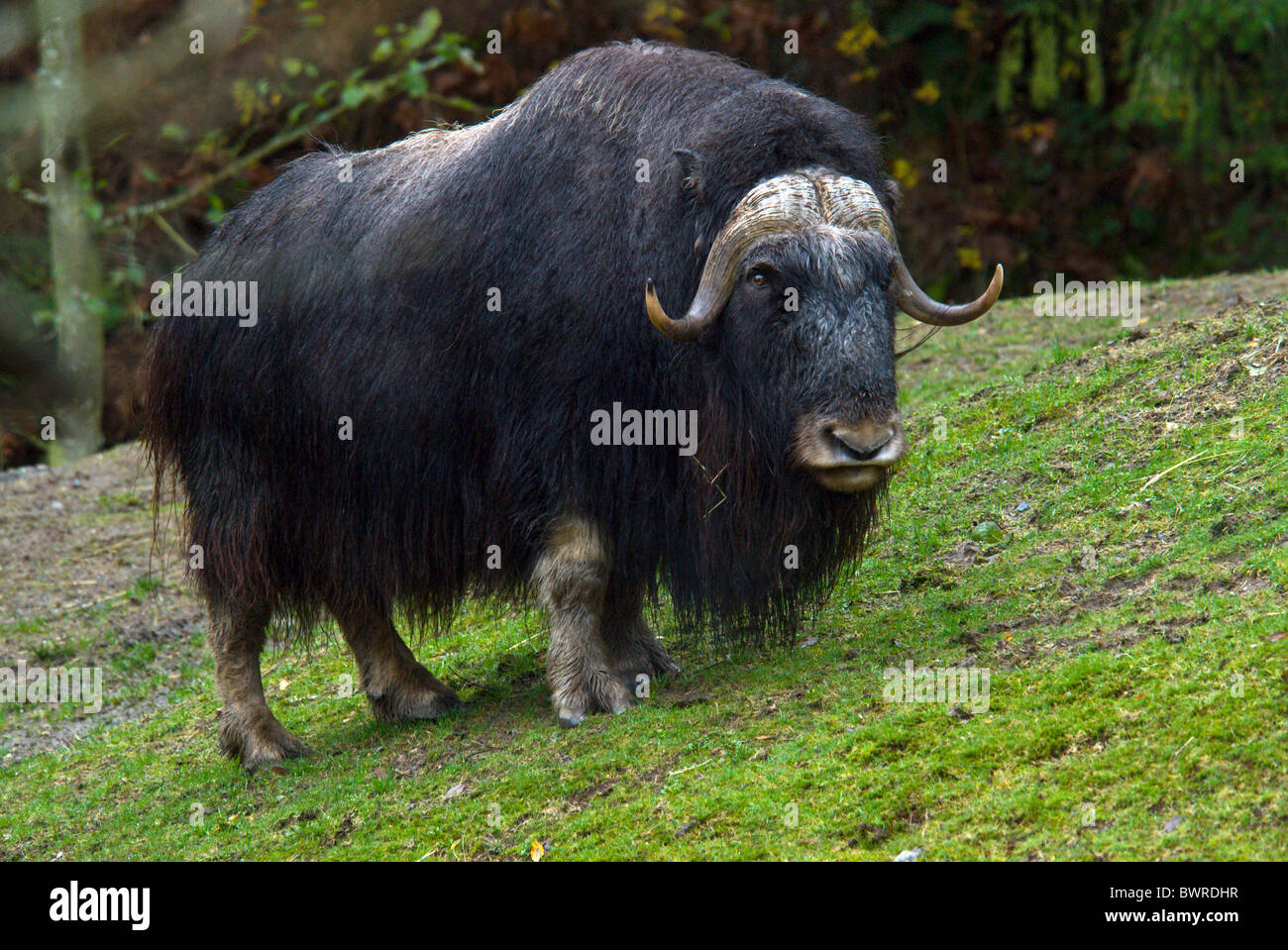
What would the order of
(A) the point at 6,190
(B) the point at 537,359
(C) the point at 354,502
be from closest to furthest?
(B) the point at 537,359 < (C) the point at 354,502 < (A) the point at 6,190

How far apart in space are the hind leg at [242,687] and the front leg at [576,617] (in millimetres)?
1445

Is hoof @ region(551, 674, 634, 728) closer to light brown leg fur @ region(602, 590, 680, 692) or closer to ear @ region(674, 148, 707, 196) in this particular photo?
light brown leg fur @ region(602, 590, 680, 692)

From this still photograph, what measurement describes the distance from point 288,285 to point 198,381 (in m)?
0.61

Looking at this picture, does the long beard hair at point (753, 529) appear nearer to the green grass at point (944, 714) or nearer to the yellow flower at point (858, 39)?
the green grass at point (944, 714)

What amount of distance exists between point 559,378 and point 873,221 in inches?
53.4

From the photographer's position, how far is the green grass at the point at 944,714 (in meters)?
4.45

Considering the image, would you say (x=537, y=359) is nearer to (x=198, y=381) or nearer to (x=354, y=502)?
(x=354, y=502)

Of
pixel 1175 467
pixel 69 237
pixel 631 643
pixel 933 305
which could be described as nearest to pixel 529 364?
pixel 631 643

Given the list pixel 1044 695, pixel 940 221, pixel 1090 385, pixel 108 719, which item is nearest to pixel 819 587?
pixel 1044 695

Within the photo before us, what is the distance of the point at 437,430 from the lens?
636 cm

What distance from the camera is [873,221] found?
573 centimetres

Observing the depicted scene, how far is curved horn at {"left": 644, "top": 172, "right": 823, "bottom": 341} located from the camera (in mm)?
5617

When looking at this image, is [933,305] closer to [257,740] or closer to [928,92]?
[257,740]

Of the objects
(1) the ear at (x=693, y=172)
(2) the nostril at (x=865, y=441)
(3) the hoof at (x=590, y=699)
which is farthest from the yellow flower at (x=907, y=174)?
(2) the nostril at (x=865, y=441)
